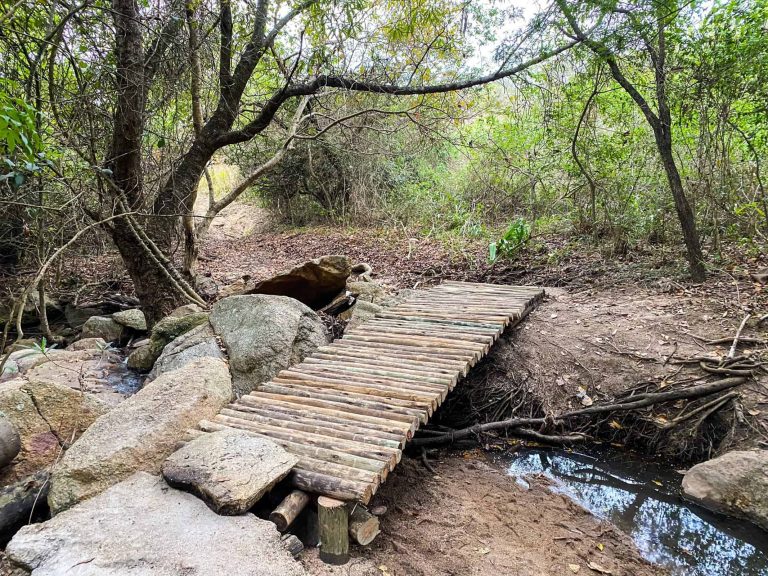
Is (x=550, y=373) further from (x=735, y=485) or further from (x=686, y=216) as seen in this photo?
(x=686, y=216)

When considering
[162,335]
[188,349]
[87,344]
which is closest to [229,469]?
[188,349]

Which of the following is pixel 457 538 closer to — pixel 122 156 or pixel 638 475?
pixel 638 475

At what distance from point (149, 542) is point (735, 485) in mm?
3506

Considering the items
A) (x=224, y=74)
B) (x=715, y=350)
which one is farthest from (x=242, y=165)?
(x=715, y=350)

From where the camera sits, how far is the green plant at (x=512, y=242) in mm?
7438

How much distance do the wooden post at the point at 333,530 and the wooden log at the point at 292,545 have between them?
0.16 metres

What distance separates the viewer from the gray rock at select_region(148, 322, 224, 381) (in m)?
4.72

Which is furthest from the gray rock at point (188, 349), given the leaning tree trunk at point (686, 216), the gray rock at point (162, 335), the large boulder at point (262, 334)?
the leaning tree trunk at point (686, 216)

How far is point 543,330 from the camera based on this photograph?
5.11 m

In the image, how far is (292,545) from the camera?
213cm

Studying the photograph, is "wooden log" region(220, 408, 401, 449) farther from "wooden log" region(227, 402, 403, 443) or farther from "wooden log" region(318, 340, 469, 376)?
"wooden log" region(318, 340, 469, 376)

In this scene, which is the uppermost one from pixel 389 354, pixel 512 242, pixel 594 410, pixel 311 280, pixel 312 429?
pixel 512 242

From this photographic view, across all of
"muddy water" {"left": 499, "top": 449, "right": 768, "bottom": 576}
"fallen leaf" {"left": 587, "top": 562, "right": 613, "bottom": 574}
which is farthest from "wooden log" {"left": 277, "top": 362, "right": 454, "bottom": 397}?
"fallen leaf" {"left": 587, "top": 562, "right": 613, "bottom": 574}

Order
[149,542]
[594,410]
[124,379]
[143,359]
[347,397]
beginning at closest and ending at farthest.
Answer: [149,542] → [347,397] → [594,410] → [124,379] → [143,359]
